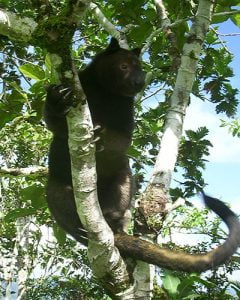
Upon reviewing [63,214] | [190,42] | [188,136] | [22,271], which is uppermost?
[190,42]

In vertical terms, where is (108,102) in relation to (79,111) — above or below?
above

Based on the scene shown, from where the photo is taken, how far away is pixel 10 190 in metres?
12.4

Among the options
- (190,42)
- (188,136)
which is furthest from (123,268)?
(188,136)

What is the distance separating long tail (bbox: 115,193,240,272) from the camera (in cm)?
418

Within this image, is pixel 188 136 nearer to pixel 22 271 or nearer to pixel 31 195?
pixel 31 195

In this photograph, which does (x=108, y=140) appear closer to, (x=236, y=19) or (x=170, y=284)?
(x=170, y=284)

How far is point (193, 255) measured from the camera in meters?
4.33

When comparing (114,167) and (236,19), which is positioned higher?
(236,19)

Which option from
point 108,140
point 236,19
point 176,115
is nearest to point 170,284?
point 108,140

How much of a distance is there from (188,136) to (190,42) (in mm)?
2390

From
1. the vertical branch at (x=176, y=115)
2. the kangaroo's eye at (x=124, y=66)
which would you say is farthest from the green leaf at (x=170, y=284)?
the kangaroo's eye at (x=124, y=66)

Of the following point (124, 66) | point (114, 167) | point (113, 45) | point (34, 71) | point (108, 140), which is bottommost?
point (114, 167)

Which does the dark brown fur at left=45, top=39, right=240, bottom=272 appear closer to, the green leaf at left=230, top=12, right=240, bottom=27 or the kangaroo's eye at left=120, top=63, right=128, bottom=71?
the kangaroo's eye at left=120, top=63, right=128, bottom=71

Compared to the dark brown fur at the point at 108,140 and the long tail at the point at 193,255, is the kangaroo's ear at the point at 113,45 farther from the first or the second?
the long tail at the point at 193,255
